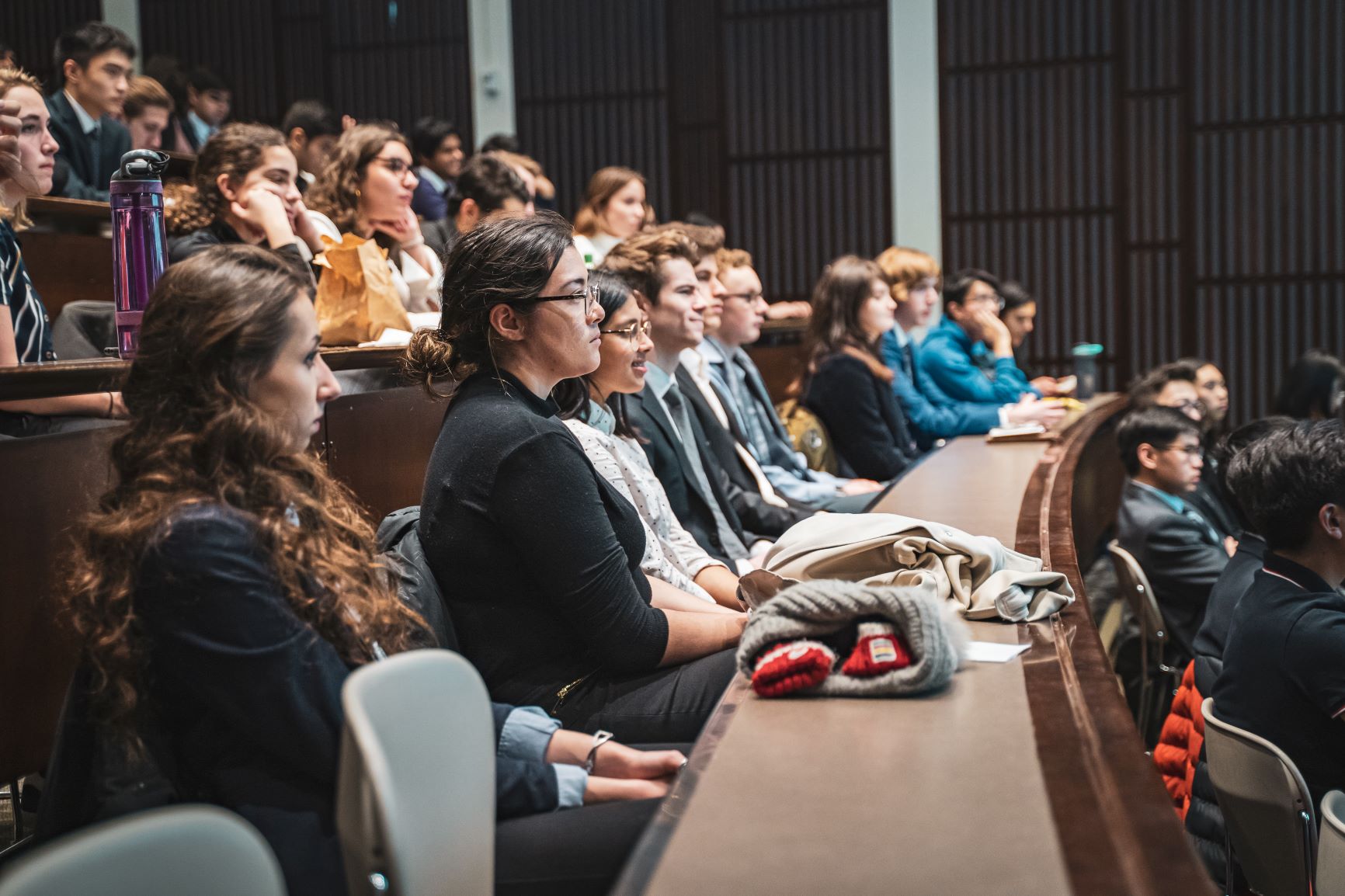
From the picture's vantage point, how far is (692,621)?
1942mm

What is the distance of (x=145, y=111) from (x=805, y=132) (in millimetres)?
3789

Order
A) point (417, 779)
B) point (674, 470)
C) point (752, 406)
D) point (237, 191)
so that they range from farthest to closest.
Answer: point (752, 406) → point (237, 191) → point (674, 470) → point (417, 779)

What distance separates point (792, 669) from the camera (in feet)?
4.93

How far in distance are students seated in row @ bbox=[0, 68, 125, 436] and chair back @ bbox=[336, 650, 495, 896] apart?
126 cm

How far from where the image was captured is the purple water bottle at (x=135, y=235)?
207 cm

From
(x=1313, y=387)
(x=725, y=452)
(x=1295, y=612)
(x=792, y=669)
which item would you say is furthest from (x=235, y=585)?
(x=1313, y=387)

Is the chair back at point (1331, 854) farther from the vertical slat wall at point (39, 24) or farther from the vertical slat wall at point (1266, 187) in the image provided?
the vertical slat wall at point (39, 24)

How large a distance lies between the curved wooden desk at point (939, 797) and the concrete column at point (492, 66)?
6738mm

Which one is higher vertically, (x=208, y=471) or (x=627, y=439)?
(x=208, y=471)

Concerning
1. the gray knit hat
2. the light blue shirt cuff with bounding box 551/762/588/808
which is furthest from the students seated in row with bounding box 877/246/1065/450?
the light blue shirt cuff with bounding box 551/762/588/808

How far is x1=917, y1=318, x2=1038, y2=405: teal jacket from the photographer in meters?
5.57

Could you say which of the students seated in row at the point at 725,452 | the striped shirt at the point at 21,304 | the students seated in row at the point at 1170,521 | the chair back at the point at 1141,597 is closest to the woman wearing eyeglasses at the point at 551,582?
the striped shirt at the point at 21,304

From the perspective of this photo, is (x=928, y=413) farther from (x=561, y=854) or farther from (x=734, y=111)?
(x=561, y=854)

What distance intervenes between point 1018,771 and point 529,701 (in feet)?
2.56
